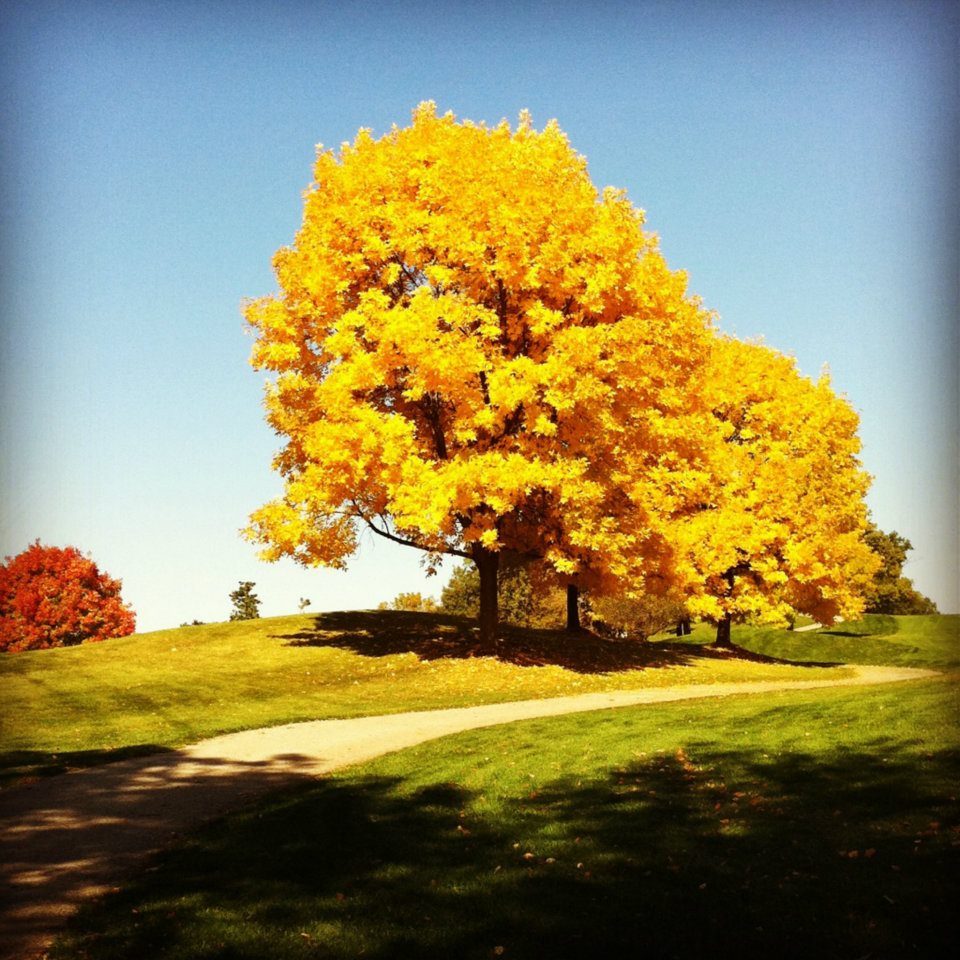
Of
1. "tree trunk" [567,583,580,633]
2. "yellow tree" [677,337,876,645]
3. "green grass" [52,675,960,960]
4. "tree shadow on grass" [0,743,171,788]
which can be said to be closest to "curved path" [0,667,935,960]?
"tree shadow on grass" [0,743,171,788]

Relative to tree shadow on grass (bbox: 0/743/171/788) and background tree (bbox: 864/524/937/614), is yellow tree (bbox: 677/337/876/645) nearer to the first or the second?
tree shadow on grass (bbox: 0/743/171/788)

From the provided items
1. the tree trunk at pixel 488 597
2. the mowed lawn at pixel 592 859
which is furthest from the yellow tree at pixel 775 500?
the mowed lawn at pixel 592 859

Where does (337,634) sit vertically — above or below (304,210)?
below

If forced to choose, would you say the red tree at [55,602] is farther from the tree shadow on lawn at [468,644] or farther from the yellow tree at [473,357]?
the yellow tree at [473,357]

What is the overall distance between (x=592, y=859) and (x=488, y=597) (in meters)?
16.8

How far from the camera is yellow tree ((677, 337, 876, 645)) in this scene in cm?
2722

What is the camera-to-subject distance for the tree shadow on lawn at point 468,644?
2339 cm

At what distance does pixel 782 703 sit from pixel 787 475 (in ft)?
48.1

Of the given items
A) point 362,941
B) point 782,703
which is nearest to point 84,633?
point 782,703

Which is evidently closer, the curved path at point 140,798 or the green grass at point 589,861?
the green grass at point 589,861

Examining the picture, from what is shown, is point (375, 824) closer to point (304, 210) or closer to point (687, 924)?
point (687, 924)

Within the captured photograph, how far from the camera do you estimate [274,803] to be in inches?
381

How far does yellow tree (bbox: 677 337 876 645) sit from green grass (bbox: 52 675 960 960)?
1626cm

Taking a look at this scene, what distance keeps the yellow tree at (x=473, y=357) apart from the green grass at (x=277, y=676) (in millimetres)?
2760
